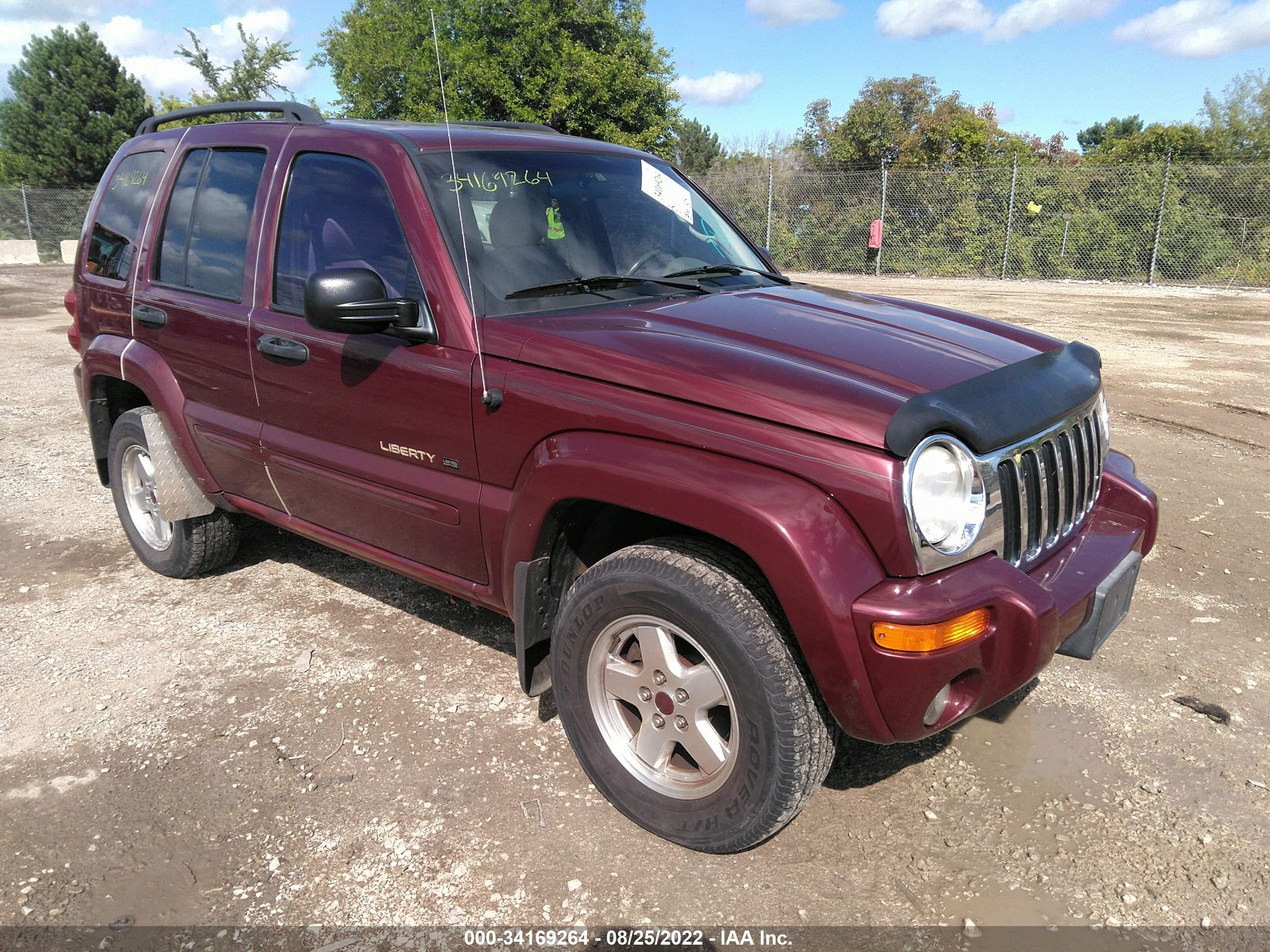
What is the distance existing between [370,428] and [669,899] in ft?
5.83

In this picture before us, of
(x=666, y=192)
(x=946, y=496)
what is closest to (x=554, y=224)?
(x=666, y=192)

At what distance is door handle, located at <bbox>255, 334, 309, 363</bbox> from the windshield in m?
0.76

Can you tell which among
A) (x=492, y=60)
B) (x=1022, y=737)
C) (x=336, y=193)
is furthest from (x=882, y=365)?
(x=492, y=60)

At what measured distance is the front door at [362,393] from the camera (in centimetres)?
296

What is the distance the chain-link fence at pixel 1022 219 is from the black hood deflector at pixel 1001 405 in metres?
17.5

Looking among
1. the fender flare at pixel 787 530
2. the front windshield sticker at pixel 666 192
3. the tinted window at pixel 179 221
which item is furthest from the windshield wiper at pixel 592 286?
the tinted window at pixel 179 221

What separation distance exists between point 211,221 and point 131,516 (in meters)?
1.66

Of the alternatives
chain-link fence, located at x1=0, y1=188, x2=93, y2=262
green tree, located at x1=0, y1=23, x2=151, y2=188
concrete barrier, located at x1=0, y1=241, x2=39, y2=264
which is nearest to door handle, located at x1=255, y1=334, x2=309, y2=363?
concrete barrier, located at x1=0, y1=241, x2=39, y2=264

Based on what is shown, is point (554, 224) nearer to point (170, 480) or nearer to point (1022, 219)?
point (170, 480)

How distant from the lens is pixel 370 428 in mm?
3166

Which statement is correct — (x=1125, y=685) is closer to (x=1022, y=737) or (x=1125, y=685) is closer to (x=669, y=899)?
(x=1022, y=737)

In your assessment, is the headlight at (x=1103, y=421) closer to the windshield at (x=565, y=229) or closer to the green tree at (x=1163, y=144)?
the windshield at (x=565, y=229)

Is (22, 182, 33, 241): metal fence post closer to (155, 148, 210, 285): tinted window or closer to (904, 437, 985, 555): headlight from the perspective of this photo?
(155, 148, 210, 285): tinted window

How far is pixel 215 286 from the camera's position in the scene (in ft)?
12.2
